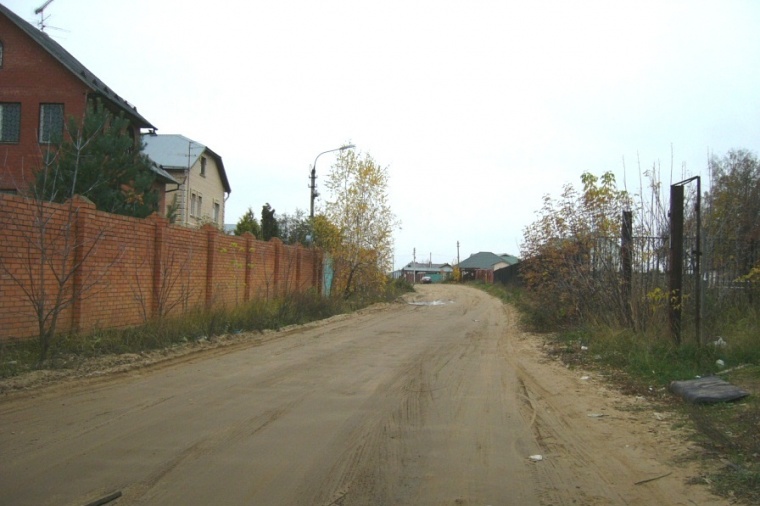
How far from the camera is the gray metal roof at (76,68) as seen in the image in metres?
24.2

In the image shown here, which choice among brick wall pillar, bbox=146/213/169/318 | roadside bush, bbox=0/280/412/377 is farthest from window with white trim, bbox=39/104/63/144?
brick wall pillar, bbox=146/213/169/318

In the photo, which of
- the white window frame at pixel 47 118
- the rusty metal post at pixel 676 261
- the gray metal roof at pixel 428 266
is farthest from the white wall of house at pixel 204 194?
the gray metal roof at pixel 428 266

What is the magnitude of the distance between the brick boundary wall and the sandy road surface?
2193 mm

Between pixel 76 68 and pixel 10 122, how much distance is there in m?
3.32

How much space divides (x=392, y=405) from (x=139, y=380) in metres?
3.89

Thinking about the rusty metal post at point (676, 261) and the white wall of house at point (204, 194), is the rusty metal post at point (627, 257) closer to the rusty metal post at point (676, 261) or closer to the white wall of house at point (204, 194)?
the rusty metal post at point (676, 261)

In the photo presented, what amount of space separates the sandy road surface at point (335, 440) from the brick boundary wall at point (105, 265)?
2193mm

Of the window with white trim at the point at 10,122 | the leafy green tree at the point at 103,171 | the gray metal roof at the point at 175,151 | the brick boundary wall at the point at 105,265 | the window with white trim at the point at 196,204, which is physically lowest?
the brick boundary wall at the point at 105,265

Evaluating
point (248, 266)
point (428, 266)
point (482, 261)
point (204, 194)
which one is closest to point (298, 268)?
point (248, 266)

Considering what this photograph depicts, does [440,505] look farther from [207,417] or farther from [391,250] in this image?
[391,250]

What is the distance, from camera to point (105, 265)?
12.1 meters

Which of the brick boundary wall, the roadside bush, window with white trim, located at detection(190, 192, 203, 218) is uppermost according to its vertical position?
window with white trim, located at detection(190, 192, 203, 218)

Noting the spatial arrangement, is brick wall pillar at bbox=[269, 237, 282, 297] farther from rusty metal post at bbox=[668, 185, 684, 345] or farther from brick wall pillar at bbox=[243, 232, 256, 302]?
rusty metal post at bbox=[668, 185, 684, 345]

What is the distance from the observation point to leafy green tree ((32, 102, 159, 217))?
15766mm
